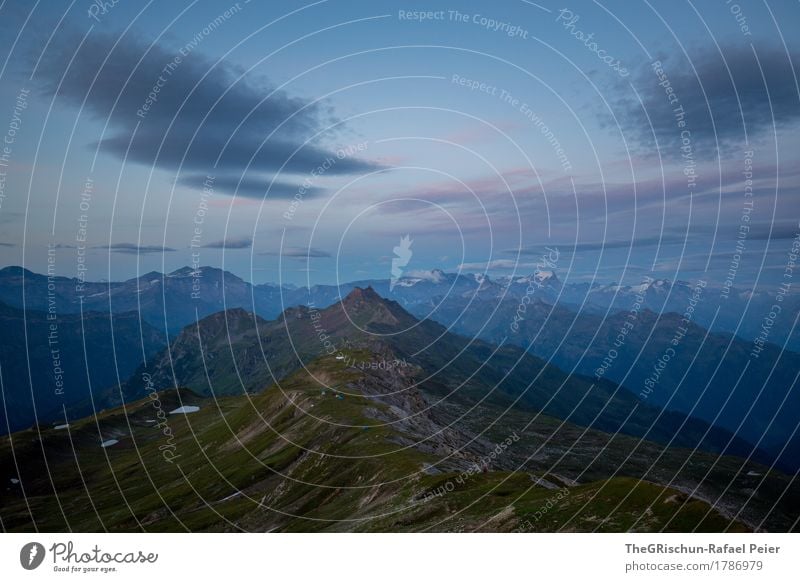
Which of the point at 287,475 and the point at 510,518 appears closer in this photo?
the point at 510,518
